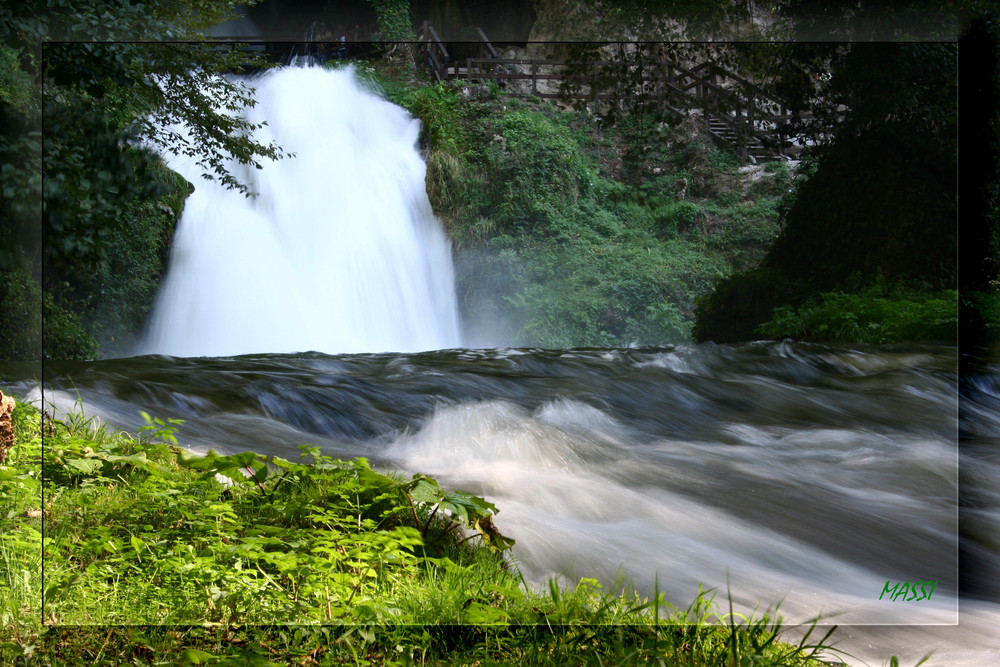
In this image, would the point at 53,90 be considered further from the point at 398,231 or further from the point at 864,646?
the point at 864,646

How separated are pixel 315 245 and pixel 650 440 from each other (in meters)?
1.31

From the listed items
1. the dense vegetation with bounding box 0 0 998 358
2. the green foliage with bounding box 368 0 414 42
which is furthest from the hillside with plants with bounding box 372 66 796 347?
the green foliage with bounding box 368 0 414 42

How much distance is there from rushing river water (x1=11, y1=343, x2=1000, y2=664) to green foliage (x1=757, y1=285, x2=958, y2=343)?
2.9 inches

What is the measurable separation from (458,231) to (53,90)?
146 cm

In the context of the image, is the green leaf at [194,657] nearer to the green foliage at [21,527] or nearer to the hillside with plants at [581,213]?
the green foliage at [21,527]

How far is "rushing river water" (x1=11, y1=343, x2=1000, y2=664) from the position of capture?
241 centimetres

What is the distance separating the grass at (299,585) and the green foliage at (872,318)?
3.19ft

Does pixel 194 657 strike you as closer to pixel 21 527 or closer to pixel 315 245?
pixel 21 527

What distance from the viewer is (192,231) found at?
2672mm

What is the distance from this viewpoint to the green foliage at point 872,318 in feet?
8.90

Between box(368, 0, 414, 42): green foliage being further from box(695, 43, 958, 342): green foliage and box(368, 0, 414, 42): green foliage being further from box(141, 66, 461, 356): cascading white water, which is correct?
box(695, 43, 958, 342): green foliage

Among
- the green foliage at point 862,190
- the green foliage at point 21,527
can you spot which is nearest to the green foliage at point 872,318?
the green foliage at point 862,190

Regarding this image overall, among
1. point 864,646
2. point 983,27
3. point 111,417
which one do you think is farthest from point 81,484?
point 983,27

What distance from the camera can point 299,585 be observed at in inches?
86.9
